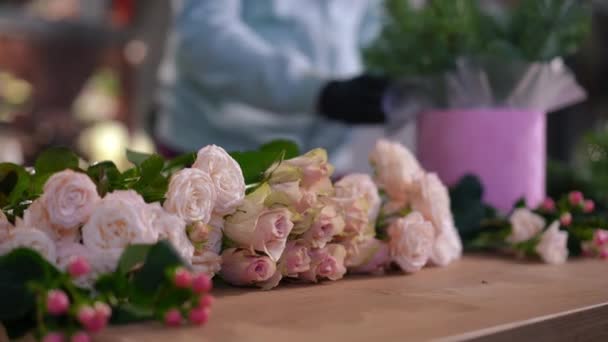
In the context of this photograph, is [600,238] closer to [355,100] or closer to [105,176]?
[355,100]

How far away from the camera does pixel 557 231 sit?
796mm

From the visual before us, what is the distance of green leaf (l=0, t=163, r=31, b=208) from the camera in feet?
1.78

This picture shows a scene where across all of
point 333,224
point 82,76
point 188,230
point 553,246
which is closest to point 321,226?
point 333,224

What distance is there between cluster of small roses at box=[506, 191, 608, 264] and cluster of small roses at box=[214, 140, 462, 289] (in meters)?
0.10

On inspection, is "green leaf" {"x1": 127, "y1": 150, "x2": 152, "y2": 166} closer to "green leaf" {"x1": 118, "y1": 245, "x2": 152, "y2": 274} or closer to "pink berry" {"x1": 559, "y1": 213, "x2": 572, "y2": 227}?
"green leaf" {"x1": 118, "y1": 245, "x2": 152, "y2": 274}

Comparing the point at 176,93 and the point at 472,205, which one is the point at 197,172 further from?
the point at 176,93

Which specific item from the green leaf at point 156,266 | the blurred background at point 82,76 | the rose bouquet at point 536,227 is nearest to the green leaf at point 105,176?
the green leaf at point 156,266

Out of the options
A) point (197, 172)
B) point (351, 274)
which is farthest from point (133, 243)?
point (351, 274)

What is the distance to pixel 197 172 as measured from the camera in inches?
20.1

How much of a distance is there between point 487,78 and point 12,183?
58 cm

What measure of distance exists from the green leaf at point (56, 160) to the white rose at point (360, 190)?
232mm

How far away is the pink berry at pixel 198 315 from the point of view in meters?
0.42

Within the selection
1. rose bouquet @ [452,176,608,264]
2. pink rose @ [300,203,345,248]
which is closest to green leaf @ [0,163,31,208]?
pink rose @ [300,203,345,248]

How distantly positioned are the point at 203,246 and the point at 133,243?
0.30 ft
